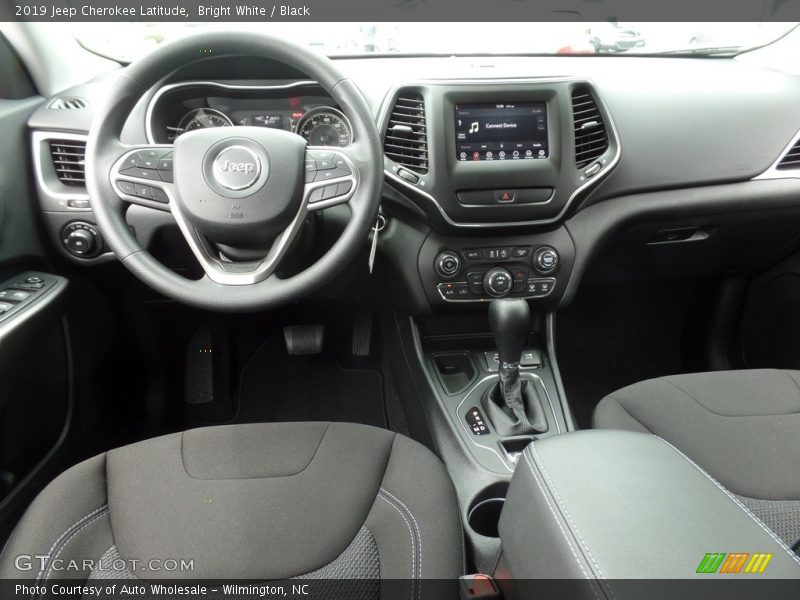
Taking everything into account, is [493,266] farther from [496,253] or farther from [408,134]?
[408,134]

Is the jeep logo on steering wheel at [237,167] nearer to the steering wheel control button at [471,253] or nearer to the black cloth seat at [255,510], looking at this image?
the black cloth seat at [255,510]

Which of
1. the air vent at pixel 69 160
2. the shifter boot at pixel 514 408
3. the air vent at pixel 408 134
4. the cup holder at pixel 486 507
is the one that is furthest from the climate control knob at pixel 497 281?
the air vent at pixel 69 160

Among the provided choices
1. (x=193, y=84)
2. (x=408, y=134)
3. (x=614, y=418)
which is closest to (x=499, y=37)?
(x=408, y=134)

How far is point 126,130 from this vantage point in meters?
1.30

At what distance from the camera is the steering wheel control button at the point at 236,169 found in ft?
3.41

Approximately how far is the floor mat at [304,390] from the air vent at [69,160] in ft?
2.95

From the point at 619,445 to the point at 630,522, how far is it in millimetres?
145

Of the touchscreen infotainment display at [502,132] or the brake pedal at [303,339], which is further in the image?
the brake pedal at [303,339]

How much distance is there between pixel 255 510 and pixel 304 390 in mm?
1066

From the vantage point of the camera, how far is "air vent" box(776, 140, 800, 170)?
5.02 feet

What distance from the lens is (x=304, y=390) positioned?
2.00m

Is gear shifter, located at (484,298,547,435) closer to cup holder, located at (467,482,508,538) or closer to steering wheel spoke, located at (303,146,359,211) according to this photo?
cup holder, located at (467,482,508,538)

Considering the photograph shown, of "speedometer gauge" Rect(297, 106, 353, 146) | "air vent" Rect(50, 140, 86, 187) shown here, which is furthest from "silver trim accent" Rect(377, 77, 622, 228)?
"air vent" Rect(50, 140, 86, 187)
